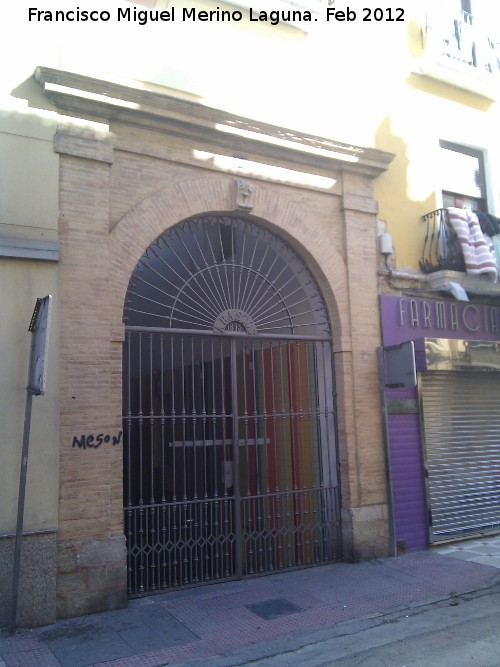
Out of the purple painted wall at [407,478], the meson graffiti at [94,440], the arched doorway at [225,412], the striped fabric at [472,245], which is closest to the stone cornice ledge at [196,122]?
the arched doorway at [225,412]

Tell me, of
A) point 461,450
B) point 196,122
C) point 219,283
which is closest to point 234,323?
point 219,283

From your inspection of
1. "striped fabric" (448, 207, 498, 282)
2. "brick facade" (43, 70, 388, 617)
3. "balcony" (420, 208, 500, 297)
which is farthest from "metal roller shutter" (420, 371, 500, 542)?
"striped fabric" (448, 207, 498, 282)

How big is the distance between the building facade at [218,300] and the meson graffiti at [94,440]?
21 millimetres

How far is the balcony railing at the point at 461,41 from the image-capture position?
10.4 metres

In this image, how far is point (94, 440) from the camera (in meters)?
6.53

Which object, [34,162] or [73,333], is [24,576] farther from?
[34,162]

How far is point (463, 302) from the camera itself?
9.97 meters

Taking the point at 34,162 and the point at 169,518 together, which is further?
the point at 169,518

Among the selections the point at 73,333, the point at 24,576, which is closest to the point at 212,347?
the point at 73,333

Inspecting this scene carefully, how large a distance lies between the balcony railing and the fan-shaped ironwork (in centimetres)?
482

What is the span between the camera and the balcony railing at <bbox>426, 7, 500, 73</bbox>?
1045 cm

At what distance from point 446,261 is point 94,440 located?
20.0 ft

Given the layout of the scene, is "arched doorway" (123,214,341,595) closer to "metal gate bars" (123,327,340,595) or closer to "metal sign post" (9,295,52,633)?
"metal gate bars" (123,327,340,595)

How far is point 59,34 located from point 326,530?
7024mm
